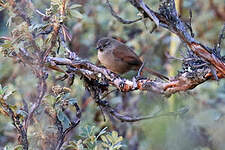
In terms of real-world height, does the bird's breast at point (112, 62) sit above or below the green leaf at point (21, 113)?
above

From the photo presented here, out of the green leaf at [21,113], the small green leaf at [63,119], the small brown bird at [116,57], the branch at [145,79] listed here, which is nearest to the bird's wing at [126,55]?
the small brown bird at [116,57]

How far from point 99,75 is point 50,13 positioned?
0.57 m

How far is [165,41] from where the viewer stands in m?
7.23

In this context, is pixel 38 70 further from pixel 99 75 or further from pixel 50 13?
pixel 99 75

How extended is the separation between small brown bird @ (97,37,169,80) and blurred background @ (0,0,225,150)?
0.29 m

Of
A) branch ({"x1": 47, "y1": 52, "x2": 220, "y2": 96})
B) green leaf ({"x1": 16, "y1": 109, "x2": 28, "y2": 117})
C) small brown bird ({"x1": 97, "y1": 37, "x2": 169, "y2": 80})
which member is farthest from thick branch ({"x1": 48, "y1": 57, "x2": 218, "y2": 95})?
small brown bird ({"x1": 97, "y1": 37, "x2": 169, "y2": 80})

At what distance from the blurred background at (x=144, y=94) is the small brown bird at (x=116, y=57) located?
11.4 inches

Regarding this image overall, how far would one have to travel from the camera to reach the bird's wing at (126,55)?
203 inches

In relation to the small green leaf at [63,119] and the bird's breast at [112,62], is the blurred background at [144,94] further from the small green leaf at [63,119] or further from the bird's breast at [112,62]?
the bird's breast at [112,62]

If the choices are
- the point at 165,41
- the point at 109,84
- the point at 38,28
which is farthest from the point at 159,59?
the point at 38,28

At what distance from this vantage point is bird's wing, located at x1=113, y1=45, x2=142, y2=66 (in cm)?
516

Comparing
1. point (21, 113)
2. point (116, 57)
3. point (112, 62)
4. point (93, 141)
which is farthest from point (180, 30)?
point (116, 57)

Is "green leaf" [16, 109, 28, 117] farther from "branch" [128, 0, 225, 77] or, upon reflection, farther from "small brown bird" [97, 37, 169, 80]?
"small brown bird" [97, 37, 169, 80]

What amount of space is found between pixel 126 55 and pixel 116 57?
138mm
